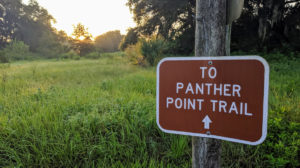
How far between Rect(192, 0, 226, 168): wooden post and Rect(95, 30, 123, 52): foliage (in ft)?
184

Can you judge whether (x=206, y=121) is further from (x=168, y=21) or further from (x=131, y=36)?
(x=131, y=36)

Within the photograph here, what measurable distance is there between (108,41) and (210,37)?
2440 inches

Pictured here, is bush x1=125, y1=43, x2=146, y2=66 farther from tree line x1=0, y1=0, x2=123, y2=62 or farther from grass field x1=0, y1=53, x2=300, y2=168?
tree line x1=0, y1=0, x2=123, y2=62

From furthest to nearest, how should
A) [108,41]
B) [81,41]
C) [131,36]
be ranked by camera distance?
1. [108,41]
2. [81,41]
3. [131,36]

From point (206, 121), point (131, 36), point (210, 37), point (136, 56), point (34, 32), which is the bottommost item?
point (206, 121)

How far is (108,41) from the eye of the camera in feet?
197

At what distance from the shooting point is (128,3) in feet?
57.4

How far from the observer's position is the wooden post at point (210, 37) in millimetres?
1156

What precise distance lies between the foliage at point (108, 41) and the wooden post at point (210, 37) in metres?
56.0

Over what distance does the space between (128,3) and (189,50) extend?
7477 millimetres

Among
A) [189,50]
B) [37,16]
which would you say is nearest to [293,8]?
[189,50]

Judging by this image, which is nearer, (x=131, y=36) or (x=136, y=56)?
(x=136, y=56)

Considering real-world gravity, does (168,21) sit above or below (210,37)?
above

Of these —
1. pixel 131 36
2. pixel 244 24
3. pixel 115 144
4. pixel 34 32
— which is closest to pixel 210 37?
pixel 115 144
